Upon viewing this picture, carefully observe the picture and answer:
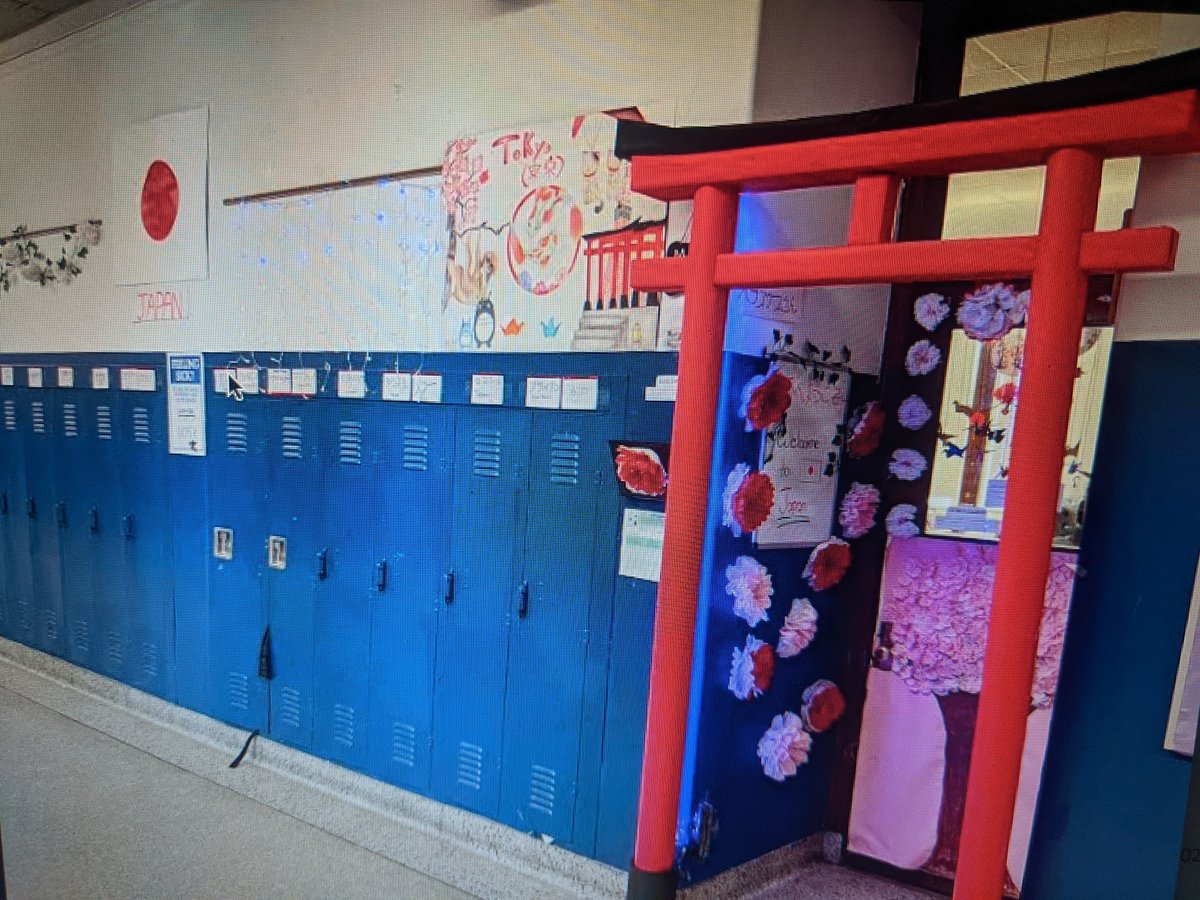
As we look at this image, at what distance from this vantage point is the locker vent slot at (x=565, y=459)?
214 centimetres

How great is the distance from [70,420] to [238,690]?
1.78 m

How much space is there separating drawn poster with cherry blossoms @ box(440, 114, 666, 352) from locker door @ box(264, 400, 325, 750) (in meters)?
0.82

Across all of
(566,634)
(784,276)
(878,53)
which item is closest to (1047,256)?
(784,276)

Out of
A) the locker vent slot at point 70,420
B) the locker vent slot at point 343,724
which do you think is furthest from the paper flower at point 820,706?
the locker vent slot at point 70,420

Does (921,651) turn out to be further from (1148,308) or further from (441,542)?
(441,542)

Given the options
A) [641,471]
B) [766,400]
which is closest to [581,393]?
[641,471]

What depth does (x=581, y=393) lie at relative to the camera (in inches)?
83.3

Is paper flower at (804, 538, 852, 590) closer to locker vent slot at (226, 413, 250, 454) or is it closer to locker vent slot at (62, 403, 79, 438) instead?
locker vent slot at (226, 413, 250, 454)

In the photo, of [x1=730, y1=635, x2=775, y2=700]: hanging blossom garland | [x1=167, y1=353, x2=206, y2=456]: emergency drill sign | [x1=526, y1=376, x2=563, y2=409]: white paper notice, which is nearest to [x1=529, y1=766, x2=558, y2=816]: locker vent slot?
[x1=730, y1=635, x2=775, y2=700]: hanging blossom garland

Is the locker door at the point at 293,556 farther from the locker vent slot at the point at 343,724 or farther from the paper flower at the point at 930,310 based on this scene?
the paper flower at the point at 930,310

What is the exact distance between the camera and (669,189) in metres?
1.76

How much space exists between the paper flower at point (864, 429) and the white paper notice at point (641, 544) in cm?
74

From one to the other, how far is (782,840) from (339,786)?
167 centimetres

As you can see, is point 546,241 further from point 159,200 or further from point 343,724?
point 159,200
